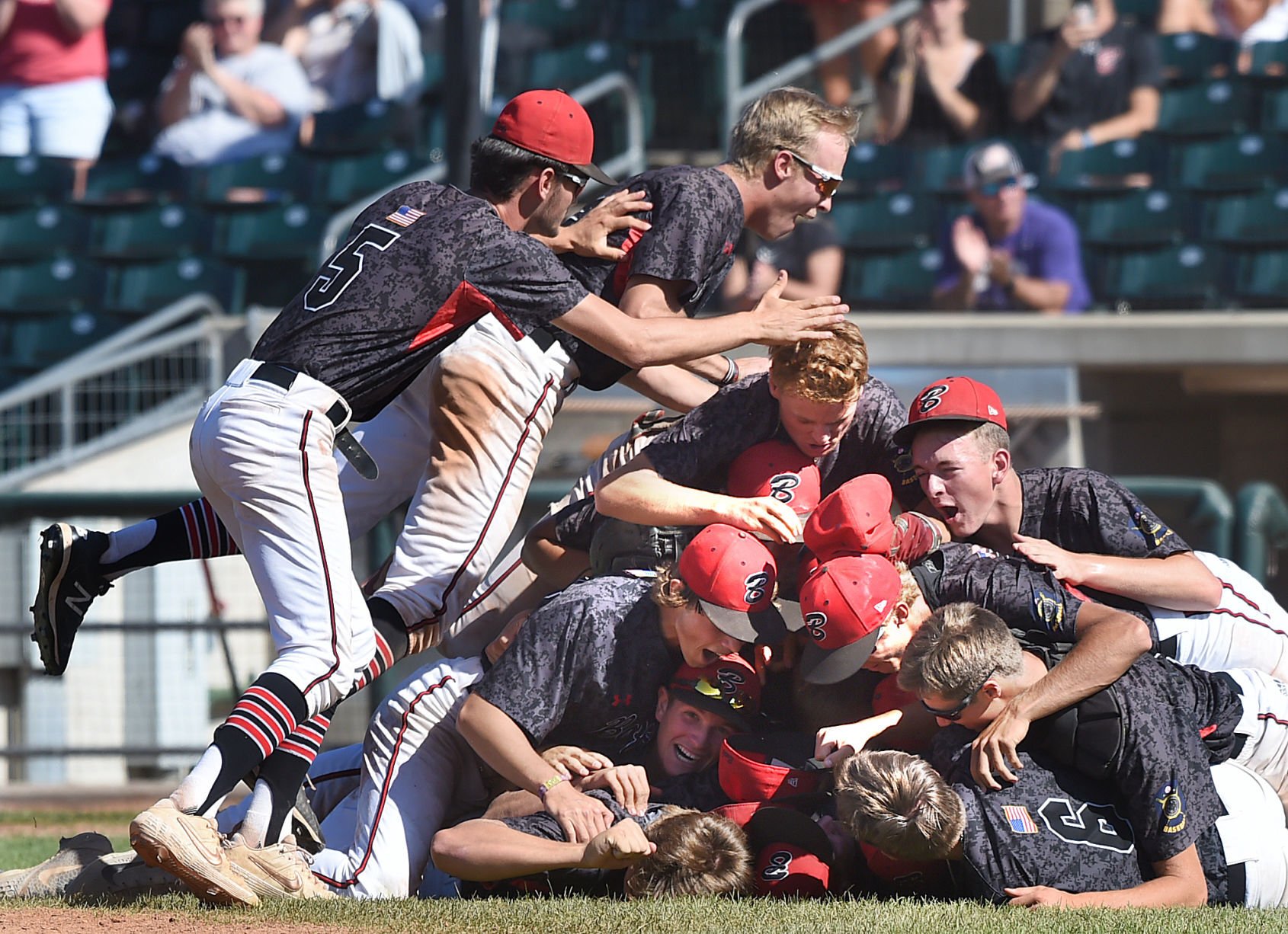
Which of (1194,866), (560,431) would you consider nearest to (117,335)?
(560,431)

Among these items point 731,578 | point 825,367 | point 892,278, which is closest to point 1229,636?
point 825,367

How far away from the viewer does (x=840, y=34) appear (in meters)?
9.55

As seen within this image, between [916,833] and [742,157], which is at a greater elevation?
[742,157]

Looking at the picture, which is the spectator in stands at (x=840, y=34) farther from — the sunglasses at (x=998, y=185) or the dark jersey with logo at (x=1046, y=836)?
the dark jersey with logo at (x=1046, y=836)

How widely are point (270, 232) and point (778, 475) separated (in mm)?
5976

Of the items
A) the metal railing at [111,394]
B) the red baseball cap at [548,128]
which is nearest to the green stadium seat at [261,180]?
the metal railing at [111,394]

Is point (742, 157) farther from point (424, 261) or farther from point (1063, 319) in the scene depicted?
point (1063, 319)

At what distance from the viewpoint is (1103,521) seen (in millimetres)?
4191

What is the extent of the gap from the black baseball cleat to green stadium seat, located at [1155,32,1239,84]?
7.15m

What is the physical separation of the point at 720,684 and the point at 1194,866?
3.77 ft

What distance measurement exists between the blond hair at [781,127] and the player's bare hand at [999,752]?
166 cm

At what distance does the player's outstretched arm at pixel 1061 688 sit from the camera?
3619 millimetres

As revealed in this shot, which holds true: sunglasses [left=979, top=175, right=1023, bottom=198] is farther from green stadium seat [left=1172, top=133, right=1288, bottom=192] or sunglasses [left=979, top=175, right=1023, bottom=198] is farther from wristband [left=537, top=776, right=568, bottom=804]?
wristband [left=537, top=776, right=568, bottom=804]

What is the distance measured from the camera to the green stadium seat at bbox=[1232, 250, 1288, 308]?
8.41m
